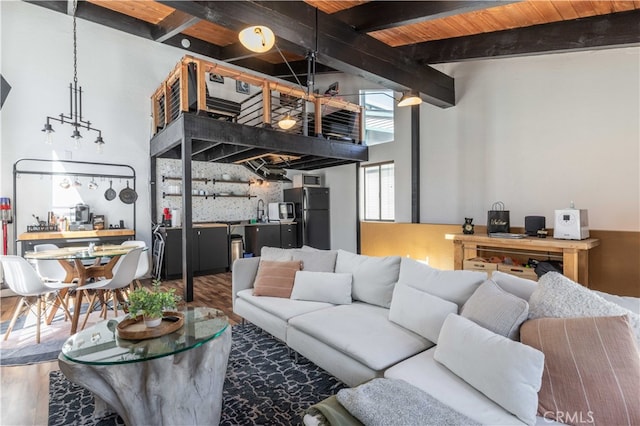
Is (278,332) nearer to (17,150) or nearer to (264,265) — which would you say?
(264,265)

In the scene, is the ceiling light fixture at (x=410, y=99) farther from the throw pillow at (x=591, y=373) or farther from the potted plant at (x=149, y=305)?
the potted plant at (x=149, y=305)

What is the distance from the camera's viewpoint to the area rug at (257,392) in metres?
1.97

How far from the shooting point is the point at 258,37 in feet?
8.44

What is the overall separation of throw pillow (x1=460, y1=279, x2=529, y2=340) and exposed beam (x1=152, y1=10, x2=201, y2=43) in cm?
513

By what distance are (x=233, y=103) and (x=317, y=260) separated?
3450 mm

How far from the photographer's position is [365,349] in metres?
1.91

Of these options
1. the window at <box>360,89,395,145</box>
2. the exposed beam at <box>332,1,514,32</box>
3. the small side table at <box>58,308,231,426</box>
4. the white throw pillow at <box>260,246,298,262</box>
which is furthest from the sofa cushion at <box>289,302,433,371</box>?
the window at <box>360,89,395,145</box>

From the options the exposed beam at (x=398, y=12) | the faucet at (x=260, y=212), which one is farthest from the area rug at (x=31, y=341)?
the exposed beam at (x=398, y=12)

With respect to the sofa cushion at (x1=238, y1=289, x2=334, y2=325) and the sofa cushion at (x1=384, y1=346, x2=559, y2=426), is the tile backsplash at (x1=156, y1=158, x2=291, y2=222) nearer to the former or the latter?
the sofa cushion at (x1=238, y1=289, x2=334, y2=325)

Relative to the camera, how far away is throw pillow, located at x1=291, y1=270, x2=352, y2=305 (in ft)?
9.30

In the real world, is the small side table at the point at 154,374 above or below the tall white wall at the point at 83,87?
below

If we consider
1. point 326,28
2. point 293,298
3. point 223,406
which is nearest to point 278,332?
point 293,298

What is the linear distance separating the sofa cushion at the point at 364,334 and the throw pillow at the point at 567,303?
0.70 metres

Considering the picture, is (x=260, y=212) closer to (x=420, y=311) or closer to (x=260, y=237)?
(x=260, y=237)
